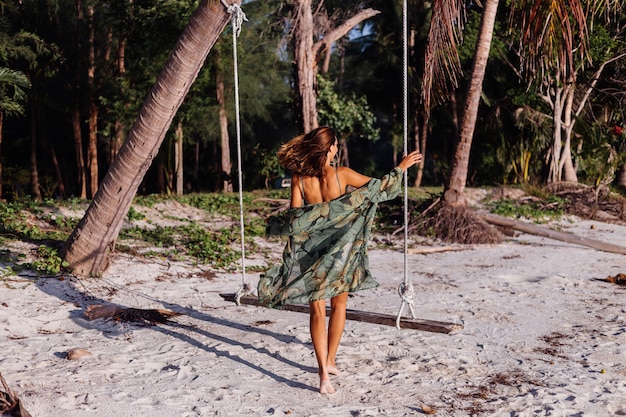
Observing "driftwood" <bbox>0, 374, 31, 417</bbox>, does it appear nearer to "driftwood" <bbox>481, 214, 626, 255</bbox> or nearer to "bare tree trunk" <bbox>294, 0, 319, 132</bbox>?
"driftwood" <bbox>481, 214, 626, 255</bbox>

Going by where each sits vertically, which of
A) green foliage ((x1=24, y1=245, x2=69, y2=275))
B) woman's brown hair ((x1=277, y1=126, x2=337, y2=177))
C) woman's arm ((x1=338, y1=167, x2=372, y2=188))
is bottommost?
green foliage ((x1=24, y1=245, x2=69, y2=275))

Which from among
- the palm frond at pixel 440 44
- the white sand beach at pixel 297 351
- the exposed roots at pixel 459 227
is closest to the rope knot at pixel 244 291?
the white sand beach at pixel 297 351

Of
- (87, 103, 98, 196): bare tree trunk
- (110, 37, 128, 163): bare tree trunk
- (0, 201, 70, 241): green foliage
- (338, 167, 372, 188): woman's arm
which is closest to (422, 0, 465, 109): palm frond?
(338, 167, 372, 188): woman's arm

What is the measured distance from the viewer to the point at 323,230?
15.8 ft

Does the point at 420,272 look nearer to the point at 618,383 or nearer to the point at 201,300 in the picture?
the point at 201,300

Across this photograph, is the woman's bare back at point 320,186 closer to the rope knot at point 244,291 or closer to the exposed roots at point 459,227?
the rope knot at point 244,291

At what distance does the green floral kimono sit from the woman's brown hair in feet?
0.82

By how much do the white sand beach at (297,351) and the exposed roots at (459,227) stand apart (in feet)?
8.72

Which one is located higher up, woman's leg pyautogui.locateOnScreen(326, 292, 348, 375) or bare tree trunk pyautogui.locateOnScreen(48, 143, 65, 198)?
bare tree trunk pyautogui.locateOnScreen(48, 143, 65, 198)

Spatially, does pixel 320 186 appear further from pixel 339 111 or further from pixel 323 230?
pixel 339 111

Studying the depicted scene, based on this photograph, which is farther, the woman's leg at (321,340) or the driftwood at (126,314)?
the driftwood at (126,314)

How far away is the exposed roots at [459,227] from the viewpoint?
11.8 metres

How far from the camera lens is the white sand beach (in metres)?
4.61

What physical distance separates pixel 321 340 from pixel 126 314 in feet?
8.97
